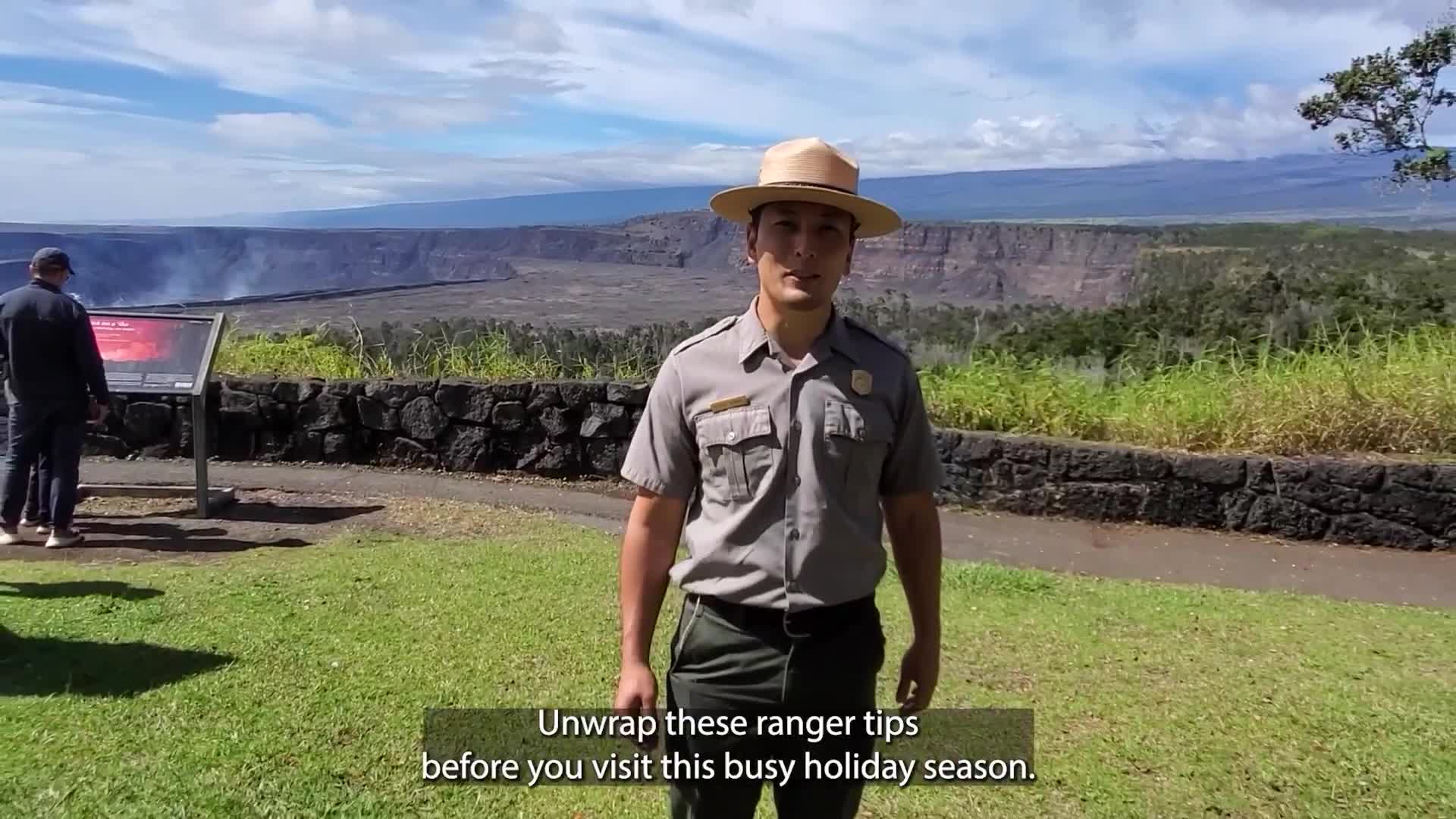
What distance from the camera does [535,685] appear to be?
197 inches

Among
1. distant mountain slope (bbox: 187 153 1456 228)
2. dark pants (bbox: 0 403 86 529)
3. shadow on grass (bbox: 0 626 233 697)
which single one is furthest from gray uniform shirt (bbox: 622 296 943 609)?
distant mountain slope (bbox: 187 153 1456 228)

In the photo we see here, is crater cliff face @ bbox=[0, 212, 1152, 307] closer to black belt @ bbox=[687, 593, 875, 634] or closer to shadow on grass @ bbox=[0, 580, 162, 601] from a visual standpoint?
shadow on grass @ bbox=[0, 580, 162, 601]

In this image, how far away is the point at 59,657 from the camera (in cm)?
505

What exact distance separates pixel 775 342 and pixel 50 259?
274 inches

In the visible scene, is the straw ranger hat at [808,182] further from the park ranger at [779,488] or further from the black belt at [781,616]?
the black belt at [781,616]

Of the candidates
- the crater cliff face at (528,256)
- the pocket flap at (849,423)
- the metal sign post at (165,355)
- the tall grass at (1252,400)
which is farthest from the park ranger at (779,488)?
the crater cliff face at (528,256)

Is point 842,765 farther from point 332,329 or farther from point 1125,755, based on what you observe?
point 332,329

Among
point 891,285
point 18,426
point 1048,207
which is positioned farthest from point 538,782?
point 1048,207

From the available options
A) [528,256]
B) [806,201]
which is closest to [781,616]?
[806,201]

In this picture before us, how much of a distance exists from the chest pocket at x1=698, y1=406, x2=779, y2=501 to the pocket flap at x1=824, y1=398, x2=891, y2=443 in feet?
0.38

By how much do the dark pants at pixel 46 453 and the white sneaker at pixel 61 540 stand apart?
4 centimetres

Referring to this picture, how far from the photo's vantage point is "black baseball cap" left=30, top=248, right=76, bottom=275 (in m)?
7.84

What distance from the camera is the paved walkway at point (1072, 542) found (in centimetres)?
808

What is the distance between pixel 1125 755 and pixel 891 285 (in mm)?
16918
